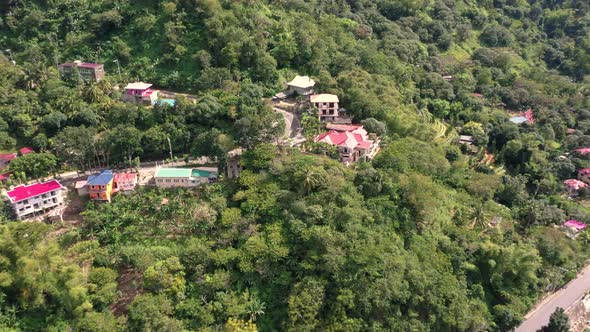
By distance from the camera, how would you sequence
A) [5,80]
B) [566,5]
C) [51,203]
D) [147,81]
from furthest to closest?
[566,5] < [147,81] < [5,80] < [51,203]

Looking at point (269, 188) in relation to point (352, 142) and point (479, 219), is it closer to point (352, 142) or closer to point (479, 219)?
point (352, 142)

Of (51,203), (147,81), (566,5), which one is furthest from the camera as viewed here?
(566,5)

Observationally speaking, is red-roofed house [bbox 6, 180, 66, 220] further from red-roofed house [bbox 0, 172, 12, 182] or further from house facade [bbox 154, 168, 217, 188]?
house facade [bbox 154, 168, 217, 188]

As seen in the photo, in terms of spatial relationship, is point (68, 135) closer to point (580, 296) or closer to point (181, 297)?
point (181, 297)

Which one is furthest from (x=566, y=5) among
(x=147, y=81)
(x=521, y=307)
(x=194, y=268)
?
(x=194, y=268)

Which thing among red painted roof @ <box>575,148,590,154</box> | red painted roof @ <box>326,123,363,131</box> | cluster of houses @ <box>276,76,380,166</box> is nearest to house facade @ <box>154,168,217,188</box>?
cluster of houses @ <box>276,76,380,166</box>

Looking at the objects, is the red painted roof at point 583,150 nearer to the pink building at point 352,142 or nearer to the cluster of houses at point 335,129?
the cluster of houses at point 335,129

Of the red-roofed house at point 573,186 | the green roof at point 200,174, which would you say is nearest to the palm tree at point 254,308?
the green roof at point 200,174
